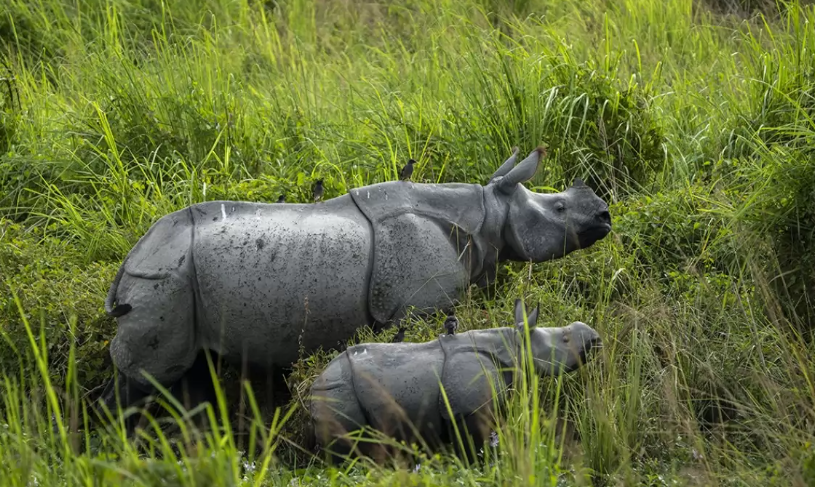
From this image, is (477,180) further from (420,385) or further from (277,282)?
(420,385)

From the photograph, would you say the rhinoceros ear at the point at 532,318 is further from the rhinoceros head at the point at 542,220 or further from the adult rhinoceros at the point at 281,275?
the rhinoceros head at the point at 542,220

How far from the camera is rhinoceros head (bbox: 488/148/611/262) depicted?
17.4 ft

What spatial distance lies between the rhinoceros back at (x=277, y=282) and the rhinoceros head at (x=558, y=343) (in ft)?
2.53

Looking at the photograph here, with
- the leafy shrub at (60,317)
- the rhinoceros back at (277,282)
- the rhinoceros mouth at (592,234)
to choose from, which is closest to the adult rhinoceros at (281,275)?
the rhinoceros back at (277,282)

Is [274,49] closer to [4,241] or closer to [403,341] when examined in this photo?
[4,241]

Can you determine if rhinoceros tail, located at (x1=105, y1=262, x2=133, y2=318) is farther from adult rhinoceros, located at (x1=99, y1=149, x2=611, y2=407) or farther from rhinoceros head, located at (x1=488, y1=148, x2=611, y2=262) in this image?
rhinoceros head, located at (x1=488, y1=148, x2=611, y2=262)

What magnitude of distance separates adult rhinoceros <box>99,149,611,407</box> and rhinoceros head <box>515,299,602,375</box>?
0.56 metres

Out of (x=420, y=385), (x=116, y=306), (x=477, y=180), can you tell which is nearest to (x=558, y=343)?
(x=420, y=385)

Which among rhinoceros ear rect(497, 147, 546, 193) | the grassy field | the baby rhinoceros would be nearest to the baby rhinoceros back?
the baby rhinoceros

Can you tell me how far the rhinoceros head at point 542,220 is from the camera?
5.29 metres

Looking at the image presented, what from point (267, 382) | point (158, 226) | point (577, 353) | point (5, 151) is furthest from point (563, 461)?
point (5, 151)

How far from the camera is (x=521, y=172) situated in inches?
208

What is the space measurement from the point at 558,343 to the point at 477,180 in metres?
2.13

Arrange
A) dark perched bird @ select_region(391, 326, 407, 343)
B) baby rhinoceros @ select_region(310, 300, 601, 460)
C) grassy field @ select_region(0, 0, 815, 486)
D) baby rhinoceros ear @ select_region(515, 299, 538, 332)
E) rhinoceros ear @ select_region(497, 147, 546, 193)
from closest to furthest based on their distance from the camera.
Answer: grassy field @ select_region(0, 0, 815, 486) → baby rhinoceros @ select_region(310, 300, 601, 460) → baby rhinoceros ear @ select_region(515, 299, 538, 332) → dark perched bird @ select_region(391, 326, 407, 343) → rhinoceros ear @ select_region(497, 147, 546, 193)
